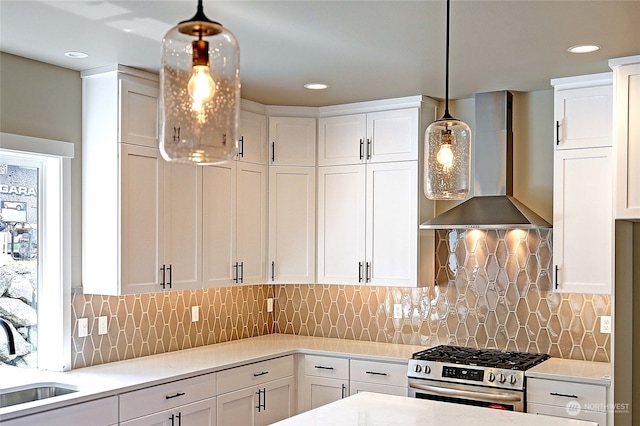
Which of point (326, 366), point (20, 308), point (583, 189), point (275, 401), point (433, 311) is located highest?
point (583, 189)

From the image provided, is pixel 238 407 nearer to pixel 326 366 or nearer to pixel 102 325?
pixel 326 366

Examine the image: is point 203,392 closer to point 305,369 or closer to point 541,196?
point 305,369

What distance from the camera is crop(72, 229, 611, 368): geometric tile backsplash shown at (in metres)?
4.33

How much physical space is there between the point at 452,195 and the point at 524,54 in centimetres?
156

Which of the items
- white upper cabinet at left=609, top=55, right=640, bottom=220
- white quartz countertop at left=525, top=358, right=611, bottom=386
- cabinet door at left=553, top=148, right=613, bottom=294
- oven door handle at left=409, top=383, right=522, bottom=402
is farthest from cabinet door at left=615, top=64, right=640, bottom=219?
oven door handle at left=409, top=383, right=522, bottom=402

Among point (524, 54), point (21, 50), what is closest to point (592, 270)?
point (524, 54)

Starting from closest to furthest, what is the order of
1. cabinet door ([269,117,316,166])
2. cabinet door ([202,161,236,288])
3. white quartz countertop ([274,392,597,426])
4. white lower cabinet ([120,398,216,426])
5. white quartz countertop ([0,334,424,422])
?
white quartz countertop ([274,392,597,426])
white quartz countertop ([0,334,424,422])
white lower cabinet ([120,398,216,426])
cabinet door ([202,161,236,288])
cabinet door ([269,117,316,166])

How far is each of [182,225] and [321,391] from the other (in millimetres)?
1503

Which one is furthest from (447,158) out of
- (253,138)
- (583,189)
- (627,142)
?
(253,138)

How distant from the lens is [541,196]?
453cm

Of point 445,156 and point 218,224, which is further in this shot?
point 218,224

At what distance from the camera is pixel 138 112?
4.06 meters

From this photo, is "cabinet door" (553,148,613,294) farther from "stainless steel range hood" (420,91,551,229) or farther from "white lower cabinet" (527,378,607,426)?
"white lower cabinet" (527,378,607,426)

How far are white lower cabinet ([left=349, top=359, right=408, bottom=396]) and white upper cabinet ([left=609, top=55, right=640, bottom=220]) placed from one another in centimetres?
167
